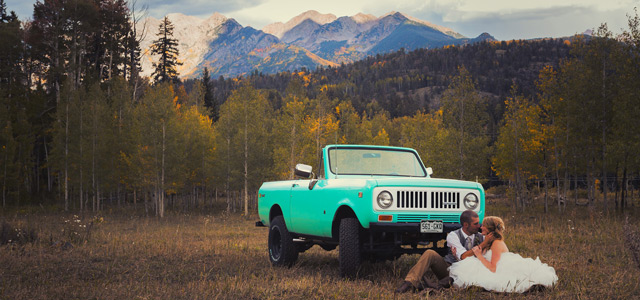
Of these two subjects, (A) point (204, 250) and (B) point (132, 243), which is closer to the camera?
(A) point (204, 250)

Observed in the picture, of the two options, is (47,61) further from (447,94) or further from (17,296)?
(17,296)

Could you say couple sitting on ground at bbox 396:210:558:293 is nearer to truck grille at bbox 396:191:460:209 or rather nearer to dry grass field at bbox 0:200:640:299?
dry grass field at bbox 0:200:640:299

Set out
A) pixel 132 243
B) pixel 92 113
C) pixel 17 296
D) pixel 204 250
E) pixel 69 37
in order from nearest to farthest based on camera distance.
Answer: pixel 17 296
pixel 204 250
pixel 132 243
pixel 92 113
pixel 69 37

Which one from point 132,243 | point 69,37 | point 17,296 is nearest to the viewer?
point 17,296

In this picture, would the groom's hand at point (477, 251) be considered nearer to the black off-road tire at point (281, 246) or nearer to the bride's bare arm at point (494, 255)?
the bride's bare arm at point (494, 255)

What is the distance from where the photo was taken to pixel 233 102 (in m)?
44.6

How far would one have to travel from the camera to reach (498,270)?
748cm

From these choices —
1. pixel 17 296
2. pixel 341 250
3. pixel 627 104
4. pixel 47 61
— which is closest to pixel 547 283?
pixel 341 250

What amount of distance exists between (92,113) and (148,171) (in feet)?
22.8

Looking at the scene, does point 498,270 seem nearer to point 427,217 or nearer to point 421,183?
point 427,217

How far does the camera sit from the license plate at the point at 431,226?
8.14 metres

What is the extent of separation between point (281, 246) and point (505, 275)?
4.66m

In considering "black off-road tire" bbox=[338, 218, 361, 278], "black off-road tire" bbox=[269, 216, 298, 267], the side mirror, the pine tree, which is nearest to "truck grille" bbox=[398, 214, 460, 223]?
"black off-road tire" bbox=[338, 218, 361, 278]

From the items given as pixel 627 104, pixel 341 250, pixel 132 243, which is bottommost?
pixel 132 243
